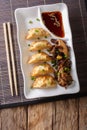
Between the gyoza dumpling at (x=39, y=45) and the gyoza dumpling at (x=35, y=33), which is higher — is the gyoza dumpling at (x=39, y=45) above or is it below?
below

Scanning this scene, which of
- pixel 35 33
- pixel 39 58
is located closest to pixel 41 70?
pixel 39 58

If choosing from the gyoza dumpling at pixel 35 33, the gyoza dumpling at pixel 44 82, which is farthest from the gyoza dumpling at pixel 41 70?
the gyoza dumpling at pixel 35 33

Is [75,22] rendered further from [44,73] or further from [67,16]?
[44,73]

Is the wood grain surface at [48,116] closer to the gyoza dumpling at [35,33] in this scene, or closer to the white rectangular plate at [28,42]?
the white rectangular plate at [28,42]

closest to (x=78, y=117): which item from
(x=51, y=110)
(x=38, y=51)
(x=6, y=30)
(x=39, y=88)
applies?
(x=51, y=110)

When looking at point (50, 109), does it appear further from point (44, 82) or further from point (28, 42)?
point (28, 42)

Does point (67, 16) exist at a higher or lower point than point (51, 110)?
higher
